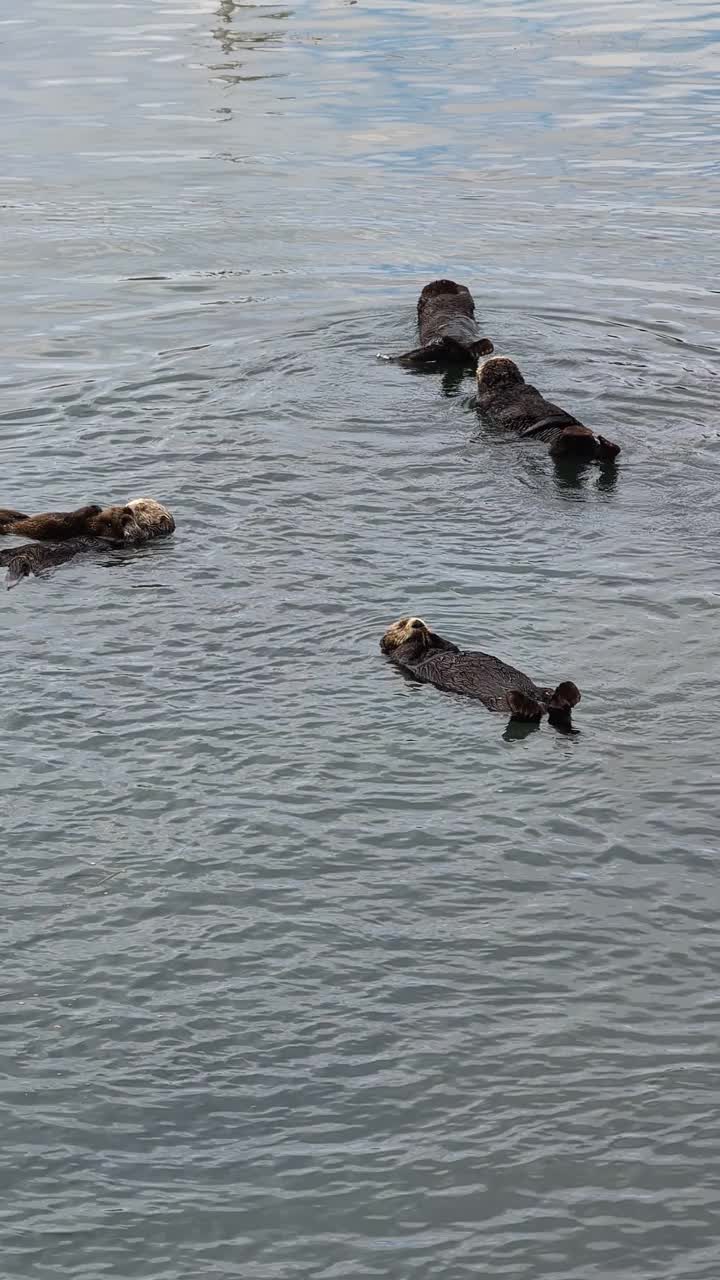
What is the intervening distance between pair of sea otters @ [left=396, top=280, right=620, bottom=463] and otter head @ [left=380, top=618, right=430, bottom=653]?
290 centimetres

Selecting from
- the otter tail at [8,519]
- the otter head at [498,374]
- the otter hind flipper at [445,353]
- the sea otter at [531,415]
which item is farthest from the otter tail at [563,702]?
the otter hind flipper at [445,353]

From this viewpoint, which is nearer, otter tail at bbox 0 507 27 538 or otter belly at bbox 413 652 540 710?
otter belly at bbox 413 652 540 710

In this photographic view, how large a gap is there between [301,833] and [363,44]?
23616mm

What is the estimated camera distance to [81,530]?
375 inches

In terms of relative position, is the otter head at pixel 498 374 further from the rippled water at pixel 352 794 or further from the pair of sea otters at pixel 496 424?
the rippled water at pixel 352 794

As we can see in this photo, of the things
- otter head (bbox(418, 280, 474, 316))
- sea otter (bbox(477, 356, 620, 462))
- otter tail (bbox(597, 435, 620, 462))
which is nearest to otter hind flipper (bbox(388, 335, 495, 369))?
sea otter (bbox(477, 356, 620, 462))

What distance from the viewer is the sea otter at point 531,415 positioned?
1049 centimetres

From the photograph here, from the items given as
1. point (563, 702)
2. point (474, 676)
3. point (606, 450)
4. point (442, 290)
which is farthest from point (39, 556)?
point (442, 290)

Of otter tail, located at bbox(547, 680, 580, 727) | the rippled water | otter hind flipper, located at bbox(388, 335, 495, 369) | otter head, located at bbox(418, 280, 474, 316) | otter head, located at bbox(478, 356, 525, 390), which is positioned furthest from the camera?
otter head, located at bbox(418, 280, 474, 316)

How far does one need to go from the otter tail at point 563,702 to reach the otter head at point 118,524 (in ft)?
10.6

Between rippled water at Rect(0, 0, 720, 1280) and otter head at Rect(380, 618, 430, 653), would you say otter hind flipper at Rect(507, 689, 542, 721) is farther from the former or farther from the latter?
otter head at Rect(380, 618, 430, 653)

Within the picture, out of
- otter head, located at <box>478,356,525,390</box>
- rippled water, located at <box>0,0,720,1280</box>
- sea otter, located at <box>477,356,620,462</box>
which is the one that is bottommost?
rippled water, located at <box>0,0,720,1280</box>

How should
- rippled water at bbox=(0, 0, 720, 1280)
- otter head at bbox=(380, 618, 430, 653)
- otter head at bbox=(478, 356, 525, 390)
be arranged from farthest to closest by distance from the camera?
otter head at bbox=(478, 356, 525, 390) < otter head at bbox=(380, 618, 430, 653) < rippled water at bbox=(0, 0, 720, 1280)

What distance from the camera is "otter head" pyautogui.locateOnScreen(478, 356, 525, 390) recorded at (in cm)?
1185
